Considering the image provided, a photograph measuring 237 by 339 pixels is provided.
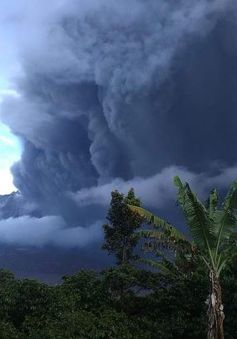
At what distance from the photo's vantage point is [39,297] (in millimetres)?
27641

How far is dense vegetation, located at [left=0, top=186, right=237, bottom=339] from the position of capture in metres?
25.8

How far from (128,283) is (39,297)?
5.17m

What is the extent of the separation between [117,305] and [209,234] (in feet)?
29.4

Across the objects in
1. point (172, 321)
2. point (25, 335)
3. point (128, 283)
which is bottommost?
point (25, 335)

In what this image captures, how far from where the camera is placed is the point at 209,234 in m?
23.3

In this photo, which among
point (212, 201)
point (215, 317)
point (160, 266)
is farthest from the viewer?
point (160, 266)

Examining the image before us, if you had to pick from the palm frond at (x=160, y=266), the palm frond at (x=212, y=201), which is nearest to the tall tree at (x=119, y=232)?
the palm frond at (x=160, y=266)

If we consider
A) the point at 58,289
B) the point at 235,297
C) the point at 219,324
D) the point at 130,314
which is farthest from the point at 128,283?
the point at 219,324

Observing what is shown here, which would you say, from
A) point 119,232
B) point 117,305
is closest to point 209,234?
Result: point 117,305

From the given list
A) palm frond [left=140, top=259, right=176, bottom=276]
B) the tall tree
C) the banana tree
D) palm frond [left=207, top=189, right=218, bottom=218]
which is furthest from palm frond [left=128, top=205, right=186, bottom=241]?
the tall tree

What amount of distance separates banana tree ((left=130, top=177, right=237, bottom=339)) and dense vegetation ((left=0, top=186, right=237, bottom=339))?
1.95 ft

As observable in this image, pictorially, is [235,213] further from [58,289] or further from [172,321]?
[58,289]

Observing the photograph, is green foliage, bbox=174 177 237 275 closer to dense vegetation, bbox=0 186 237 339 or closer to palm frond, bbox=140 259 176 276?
dense vegetation, bbox=0 186 237 339

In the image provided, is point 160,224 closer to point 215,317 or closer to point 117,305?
point 215,317
